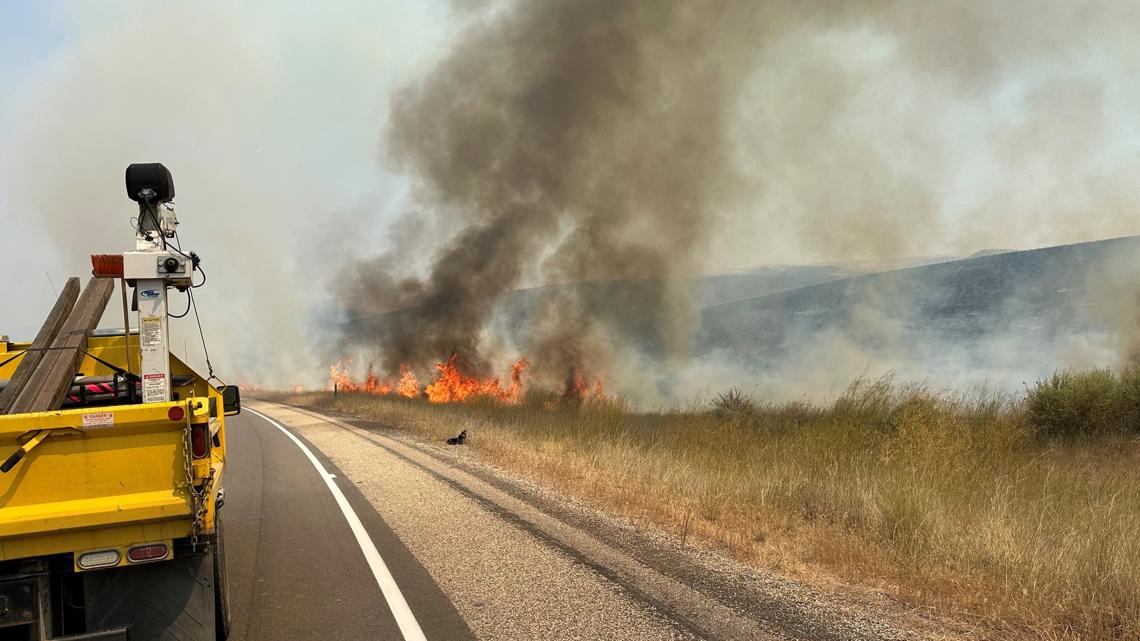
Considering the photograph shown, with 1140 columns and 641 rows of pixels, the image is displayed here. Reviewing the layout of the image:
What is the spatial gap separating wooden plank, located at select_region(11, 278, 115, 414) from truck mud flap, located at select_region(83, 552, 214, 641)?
96 centimetres

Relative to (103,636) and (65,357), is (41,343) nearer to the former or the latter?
(65,357)

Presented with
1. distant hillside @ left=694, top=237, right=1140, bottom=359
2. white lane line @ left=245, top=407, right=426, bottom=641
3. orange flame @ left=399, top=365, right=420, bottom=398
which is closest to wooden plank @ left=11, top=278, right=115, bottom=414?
white lane line @ left=245, top=407, right=426, bottom=641

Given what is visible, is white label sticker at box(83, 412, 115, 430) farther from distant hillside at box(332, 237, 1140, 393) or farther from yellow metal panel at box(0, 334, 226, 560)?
distant hillside at box(332, 237, 1140, 393)

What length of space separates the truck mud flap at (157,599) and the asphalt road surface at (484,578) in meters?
0.66

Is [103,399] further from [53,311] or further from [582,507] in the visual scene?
[582,507]

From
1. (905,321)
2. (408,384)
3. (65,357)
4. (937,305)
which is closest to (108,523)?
(65,357)

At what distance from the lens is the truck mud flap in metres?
2.95

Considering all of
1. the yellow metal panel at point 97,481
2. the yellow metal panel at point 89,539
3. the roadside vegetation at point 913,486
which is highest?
the yellow metal panel at point 97,481

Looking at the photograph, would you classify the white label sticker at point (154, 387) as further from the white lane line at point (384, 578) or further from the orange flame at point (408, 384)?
the orange flame at point (408, 384)

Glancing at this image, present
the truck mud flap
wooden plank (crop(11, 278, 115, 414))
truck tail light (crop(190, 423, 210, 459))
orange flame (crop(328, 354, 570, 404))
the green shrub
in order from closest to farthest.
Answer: the truck mud flap < truck tail light (crop(190, 423, 210, 459)) < wooden plank (crop(11, 278, 115, 414)) < the green shrub < orange flame (crop(328, 354, 570, 404))

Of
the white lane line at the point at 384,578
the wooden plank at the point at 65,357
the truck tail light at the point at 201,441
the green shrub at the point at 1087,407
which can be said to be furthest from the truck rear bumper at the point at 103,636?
the green shrub at the point at 1087,407

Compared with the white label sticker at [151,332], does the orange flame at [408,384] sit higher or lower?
lower

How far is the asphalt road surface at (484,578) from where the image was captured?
367 centimetres

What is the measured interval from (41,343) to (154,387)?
85cm
